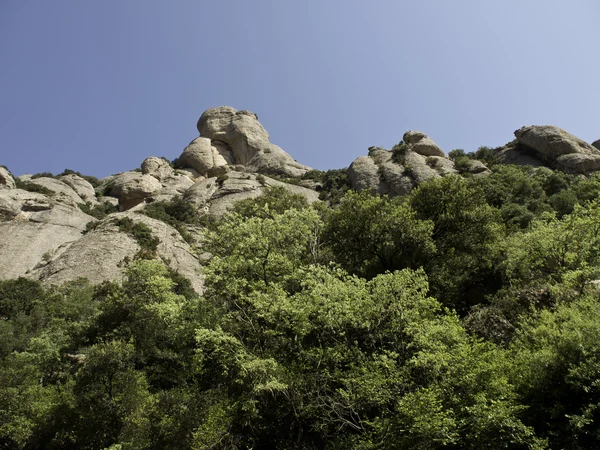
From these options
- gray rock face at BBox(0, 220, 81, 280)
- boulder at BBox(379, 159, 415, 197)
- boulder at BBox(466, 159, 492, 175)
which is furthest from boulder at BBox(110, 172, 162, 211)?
boulder at BBox(466, 159, 492, 175)

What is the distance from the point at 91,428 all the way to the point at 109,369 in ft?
6.68

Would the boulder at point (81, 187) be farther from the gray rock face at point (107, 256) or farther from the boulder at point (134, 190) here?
the gray rock face at point (107, 256)

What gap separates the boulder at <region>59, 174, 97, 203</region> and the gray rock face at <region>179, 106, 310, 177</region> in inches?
631

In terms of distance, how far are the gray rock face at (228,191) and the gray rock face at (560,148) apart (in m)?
30.0

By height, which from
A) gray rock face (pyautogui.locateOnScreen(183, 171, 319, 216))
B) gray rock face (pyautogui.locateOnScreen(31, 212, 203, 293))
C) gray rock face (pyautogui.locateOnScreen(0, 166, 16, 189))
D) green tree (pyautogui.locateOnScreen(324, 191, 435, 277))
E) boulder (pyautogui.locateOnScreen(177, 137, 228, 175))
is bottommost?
green tree (pyautogui.locateOnScreen(324, 191, 435, 277))

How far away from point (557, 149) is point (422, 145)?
1652cm

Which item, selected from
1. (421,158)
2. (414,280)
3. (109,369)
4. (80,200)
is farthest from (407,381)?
(80,200)

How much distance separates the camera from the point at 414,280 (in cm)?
1524

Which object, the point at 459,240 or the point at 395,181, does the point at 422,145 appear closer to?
the point at 395,181

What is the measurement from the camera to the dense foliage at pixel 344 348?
36.4ft

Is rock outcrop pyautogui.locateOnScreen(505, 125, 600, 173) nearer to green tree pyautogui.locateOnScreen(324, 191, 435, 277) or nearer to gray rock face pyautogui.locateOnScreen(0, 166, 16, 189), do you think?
green tree pyautogui.locateOnScreen(324, 191, 435, 277)

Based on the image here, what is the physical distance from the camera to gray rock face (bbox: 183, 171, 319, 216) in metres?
50.1

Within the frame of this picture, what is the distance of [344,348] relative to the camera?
13.9 metres

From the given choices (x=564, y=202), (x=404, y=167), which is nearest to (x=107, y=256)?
(x=404, y=167)
